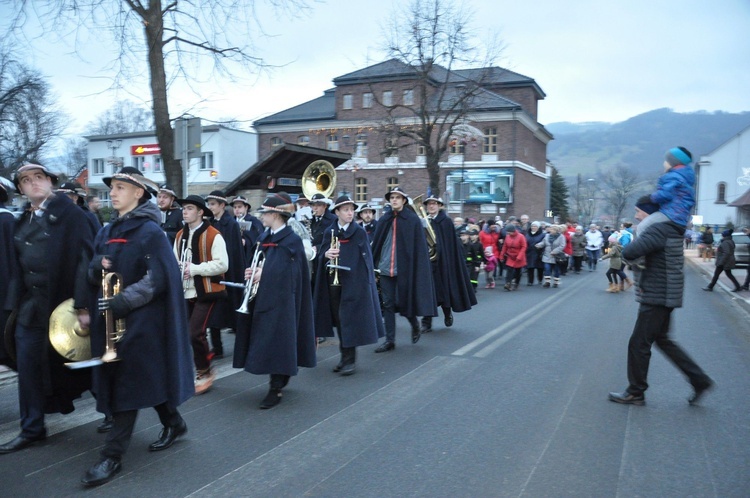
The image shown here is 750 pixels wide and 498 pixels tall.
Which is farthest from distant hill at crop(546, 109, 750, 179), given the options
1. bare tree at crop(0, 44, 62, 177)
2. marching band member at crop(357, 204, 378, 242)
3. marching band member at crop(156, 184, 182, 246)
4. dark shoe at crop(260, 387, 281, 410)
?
dark shoe at crop(260, 387, 281, 410)

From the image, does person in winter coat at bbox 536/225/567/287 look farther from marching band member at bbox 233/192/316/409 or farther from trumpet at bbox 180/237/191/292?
trumpet at bbox 180/237/191/292

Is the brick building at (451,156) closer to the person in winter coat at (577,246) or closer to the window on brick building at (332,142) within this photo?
the window on brick building at (332,142)

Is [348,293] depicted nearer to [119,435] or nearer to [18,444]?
[119,435]

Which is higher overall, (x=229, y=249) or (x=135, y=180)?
(x=135, y=180)

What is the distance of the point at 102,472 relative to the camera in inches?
162

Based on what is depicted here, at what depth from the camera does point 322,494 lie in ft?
13.3

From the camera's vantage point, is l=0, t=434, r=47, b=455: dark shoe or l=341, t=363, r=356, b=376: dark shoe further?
l=341, t=363, r=356, b=376: dark shoe

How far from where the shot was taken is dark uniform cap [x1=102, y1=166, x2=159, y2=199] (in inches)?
173

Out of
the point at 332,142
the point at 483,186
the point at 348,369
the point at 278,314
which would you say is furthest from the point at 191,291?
the point at 332,142

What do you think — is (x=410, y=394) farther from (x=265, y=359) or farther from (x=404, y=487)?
(x=404, y=487)

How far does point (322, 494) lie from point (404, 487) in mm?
531

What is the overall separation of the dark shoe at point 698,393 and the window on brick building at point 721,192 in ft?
244

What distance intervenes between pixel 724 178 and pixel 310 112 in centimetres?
4720

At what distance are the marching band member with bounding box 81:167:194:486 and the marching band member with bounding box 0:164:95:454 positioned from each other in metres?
0.37
